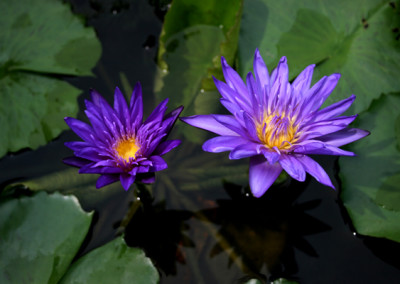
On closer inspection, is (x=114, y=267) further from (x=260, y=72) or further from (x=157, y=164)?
(x=260, y=72)

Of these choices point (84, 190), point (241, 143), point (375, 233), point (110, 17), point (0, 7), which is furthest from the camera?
point (110, 17)

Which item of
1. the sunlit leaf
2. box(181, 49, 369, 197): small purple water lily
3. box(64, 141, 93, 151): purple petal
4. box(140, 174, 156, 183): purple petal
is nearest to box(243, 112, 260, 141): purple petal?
box(181, 49, 369, 197): small purple water lily

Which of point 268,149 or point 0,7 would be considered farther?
point 0,7

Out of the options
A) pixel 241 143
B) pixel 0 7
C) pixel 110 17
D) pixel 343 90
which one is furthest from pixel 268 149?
pixel 0 7

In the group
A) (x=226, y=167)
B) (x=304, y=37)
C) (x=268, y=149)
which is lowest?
(x=226, y=167)

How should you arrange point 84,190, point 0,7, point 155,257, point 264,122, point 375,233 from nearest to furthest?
point 264,122 < point 375,233 < point 155,257 < point 84,190 < point 0,7

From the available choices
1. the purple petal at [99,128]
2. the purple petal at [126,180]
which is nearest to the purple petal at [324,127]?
the purple petal at [126,180]

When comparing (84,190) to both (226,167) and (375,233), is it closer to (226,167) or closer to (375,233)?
(226,167)
